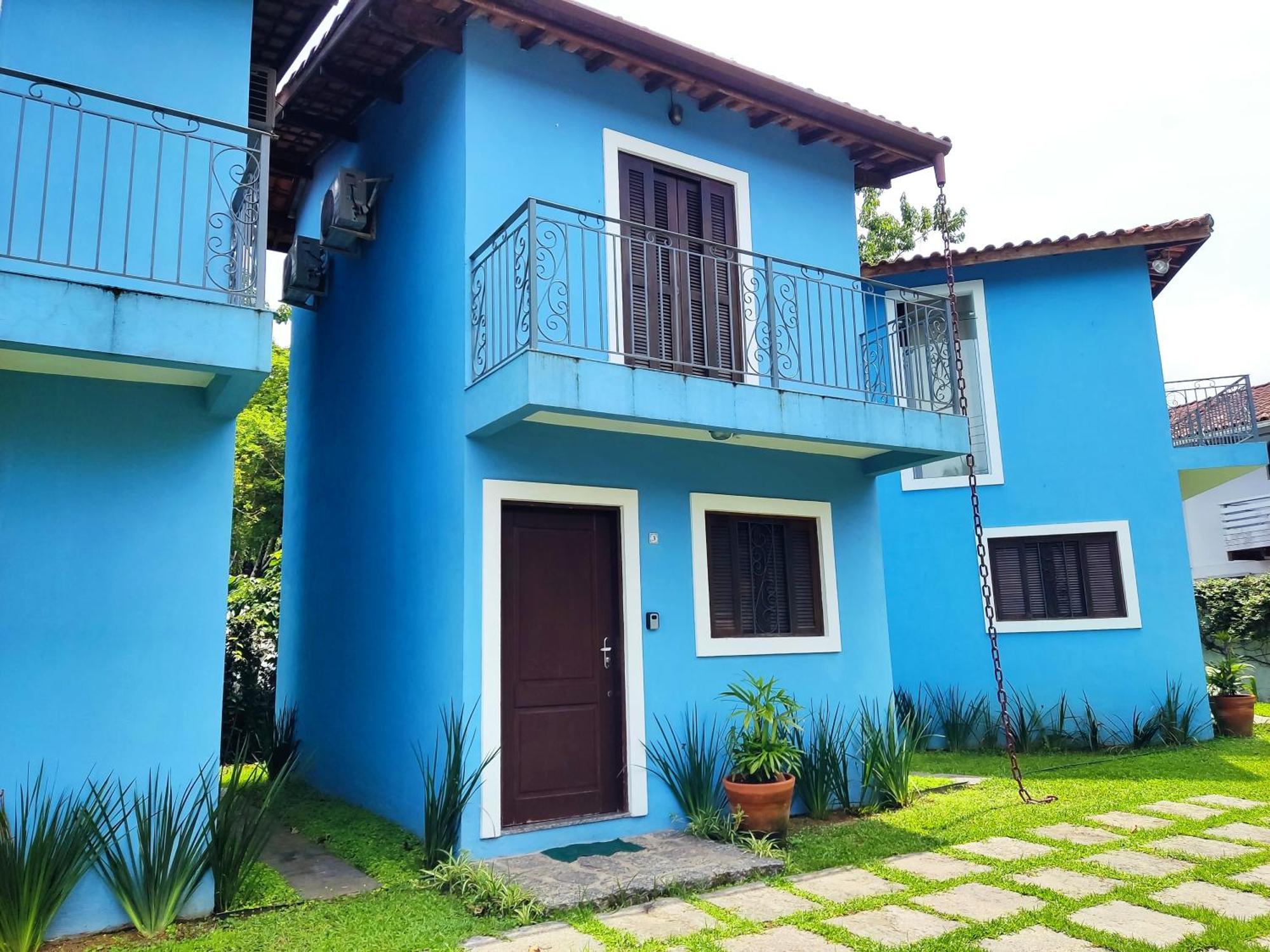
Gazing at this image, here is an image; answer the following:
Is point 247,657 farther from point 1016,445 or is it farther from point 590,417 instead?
point 1016,445

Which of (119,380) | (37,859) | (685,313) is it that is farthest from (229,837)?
(685,313)

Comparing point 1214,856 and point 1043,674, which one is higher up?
point 1043,674

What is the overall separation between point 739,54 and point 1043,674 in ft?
25.1

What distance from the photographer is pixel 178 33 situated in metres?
5.48

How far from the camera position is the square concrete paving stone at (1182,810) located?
669 centimetres

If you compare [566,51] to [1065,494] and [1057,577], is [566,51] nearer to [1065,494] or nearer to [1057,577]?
[1065,494]

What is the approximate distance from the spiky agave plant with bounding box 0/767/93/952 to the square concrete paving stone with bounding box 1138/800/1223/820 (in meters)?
7.28

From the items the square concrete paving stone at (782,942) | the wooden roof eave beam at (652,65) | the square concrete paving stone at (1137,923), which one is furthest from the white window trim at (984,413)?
the square concrete paving stone at (782,942)

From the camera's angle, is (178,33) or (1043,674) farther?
→ (1043,674)

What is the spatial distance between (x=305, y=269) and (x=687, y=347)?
4.26 meters

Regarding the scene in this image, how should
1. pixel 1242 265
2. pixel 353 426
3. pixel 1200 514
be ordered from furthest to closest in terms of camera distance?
pixel 1242 265
pixel 1200 514
pixel 353 426

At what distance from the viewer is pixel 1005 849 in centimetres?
598

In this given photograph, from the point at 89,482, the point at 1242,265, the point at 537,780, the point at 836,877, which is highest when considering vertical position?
the point at 1242,265

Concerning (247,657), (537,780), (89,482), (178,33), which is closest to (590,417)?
(537,780)
